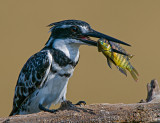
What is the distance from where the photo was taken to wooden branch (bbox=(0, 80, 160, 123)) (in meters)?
4.15

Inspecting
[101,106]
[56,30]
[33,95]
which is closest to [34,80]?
[33,95]

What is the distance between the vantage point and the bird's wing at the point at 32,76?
494cm

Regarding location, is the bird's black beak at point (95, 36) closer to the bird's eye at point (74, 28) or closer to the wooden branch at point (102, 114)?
the bird's eye at point (74, 28)

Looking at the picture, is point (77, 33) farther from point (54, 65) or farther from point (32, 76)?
point (32, 76)

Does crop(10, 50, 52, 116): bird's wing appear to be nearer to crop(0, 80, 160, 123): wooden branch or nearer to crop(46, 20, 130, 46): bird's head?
crop(46, 20, 130, 46): bird's head

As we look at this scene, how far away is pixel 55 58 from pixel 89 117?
123 centimetres

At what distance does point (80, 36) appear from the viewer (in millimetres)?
4922

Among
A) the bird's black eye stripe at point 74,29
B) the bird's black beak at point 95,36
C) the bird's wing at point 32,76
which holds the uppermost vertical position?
Answer: the bird's black eye stripe at point 74,29

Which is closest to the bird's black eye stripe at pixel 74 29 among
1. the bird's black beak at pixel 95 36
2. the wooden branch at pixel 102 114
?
the bird's black beak at pixel 95 36

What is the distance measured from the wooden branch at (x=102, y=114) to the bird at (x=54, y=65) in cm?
60

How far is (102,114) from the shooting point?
424 centimetres

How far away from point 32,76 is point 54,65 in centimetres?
50

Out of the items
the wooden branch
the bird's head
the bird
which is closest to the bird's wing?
the bird

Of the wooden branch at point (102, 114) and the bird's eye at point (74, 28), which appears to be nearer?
the wooden branch at point (102, 114)
